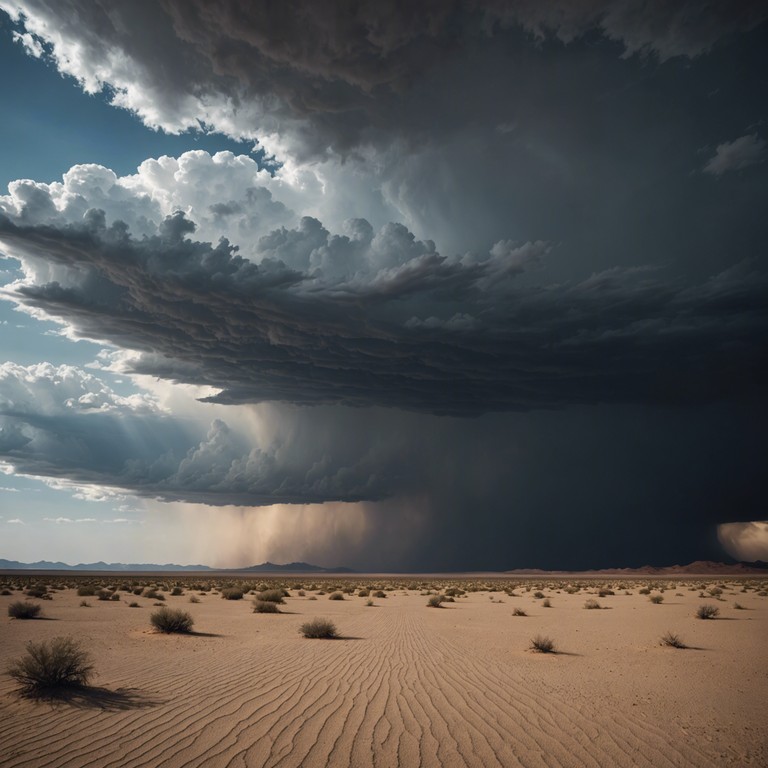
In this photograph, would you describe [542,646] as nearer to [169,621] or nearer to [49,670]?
[169,621]

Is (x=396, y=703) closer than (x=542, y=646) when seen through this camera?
Yes

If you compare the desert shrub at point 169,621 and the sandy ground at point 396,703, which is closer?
the sandy ground at point 396,703

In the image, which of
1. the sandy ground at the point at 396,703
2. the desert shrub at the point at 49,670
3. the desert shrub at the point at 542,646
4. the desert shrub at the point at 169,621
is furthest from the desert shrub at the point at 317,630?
the desert shrub at the point at 49,670

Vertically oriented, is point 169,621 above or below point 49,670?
below

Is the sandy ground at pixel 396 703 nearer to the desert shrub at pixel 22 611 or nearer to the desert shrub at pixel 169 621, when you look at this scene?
the desert shrub at pixel 169 621

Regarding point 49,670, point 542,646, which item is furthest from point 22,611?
point 542,646

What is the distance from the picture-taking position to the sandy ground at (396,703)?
20.5 ft

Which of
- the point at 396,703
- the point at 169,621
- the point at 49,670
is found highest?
the point at 49,670

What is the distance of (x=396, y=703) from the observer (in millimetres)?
8359

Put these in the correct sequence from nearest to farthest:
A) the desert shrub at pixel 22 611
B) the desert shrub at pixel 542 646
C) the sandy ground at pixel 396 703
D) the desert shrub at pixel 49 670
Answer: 1. the sandy ground at pixel 396 703
2. the desert shrub at pixel 49 670
3. the desert shrub at pixel 542 646
4. the desert shrub at pixel 22 611

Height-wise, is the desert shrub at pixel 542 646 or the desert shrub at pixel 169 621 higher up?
the desert shrub at pixel 169 621

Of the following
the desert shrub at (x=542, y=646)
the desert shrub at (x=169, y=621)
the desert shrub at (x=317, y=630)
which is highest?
the desert shrub at (x=169, y=621)

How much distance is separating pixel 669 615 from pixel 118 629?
21.0 m

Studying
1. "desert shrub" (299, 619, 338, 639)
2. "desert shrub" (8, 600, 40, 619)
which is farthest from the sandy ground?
"desert shrub" (8, 600, 40, 619)
